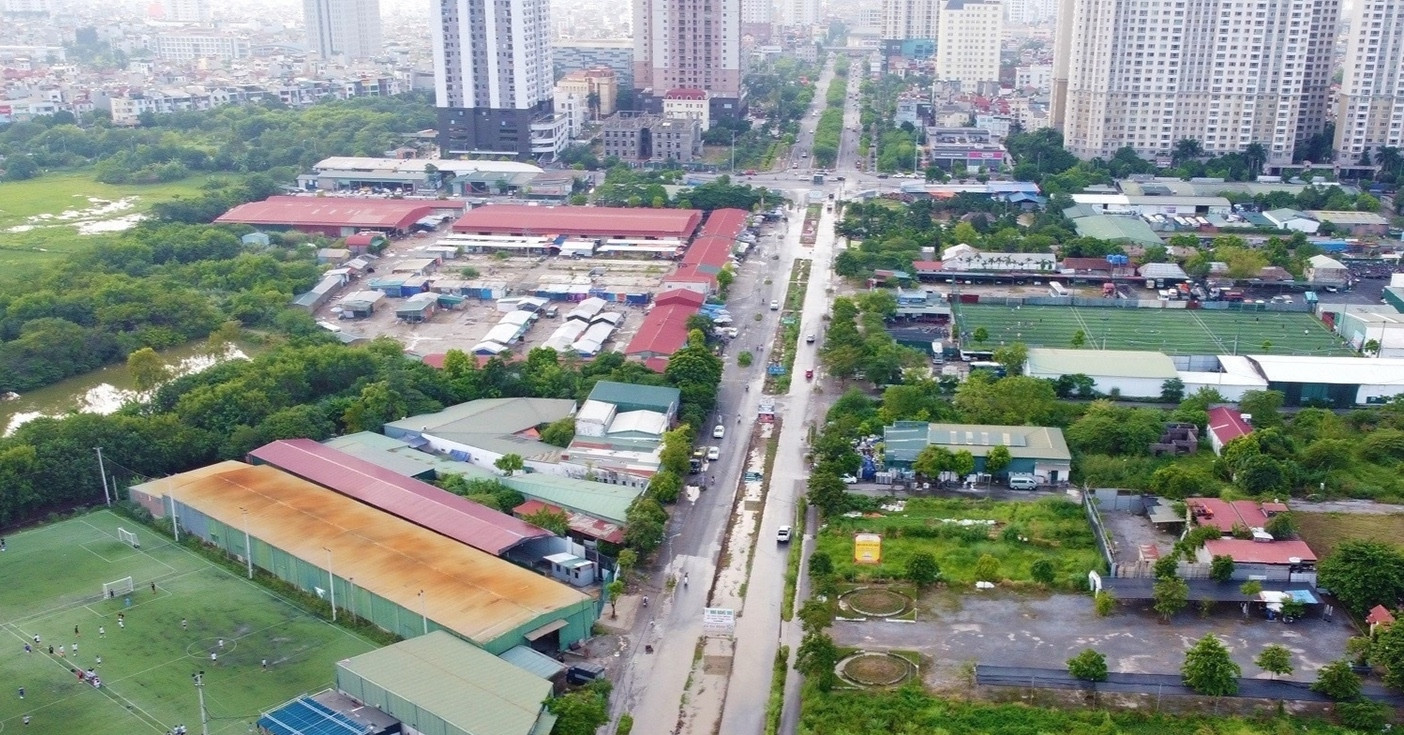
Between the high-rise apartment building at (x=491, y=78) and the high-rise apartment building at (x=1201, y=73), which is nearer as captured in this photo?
the high-rise apartment building at (x=1201, y=73)

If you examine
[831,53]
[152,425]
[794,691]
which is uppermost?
[831,53]

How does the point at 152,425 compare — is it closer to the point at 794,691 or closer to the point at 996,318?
the point at 794,691

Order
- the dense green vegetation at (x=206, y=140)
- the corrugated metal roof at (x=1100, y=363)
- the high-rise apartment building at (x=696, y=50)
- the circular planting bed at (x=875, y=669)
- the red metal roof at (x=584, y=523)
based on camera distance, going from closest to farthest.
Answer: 1. the circular planting bed at (x=875, y=669)
2. the red metal roof at (x=584, y=523)
3. the corrugated metal roof at (x=1100, y=363)
4. the dense green vegetation at (x=206, y=140)
5. the high-rise apartment building at (x=696, y=50)

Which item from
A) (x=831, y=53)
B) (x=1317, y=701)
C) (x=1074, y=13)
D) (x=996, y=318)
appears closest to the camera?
(x=1317, y=701)

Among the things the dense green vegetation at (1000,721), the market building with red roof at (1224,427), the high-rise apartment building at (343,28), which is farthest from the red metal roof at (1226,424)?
the high-rise apartment building at (343,28)

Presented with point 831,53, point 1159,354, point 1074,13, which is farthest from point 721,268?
point 831,53

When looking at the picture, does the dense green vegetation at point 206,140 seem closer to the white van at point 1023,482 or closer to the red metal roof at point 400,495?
the red metal roof at point 400,495

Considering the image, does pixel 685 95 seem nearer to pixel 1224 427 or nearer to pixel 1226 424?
pixel 1226 424
